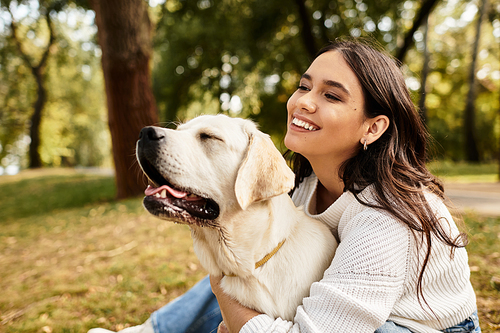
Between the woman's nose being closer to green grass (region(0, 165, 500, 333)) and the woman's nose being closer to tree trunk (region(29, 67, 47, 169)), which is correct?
green grass (region(0, 165, 500, 333))

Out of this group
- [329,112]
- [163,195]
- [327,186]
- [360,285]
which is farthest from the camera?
[327,186]

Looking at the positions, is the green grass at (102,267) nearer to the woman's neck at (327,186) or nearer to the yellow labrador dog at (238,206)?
the woman's neck at (327,186)

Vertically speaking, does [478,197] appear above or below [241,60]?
below

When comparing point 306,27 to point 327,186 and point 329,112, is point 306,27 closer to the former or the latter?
point 327,186

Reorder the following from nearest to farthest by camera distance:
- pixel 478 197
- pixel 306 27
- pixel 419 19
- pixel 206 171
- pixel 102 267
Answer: pixel 206 171 → pixel 102 267 → pixel 478 197 → pixel 419 19 → pixel 306 27

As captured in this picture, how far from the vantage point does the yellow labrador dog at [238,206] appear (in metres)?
1.67

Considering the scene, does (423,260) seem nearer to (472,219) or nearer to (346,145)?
(346,145)

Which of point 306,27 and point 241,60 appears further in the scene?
Answer: point 241,60

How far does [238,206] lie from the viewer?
5.90ft

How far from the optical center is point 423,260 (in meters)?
1.68

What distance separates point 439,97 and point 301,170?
27.6 m

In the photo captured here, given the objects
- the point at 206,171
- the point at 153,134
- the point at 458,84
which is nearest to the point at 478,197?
the point at 206,171

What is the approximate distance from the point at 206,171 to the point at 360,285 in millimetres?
963

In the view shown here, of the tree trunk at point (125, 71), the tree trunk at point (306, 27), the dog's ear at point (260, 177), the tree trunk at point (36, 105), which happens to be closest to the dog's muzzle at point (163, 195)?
the dog's ear at point (260, 177)
